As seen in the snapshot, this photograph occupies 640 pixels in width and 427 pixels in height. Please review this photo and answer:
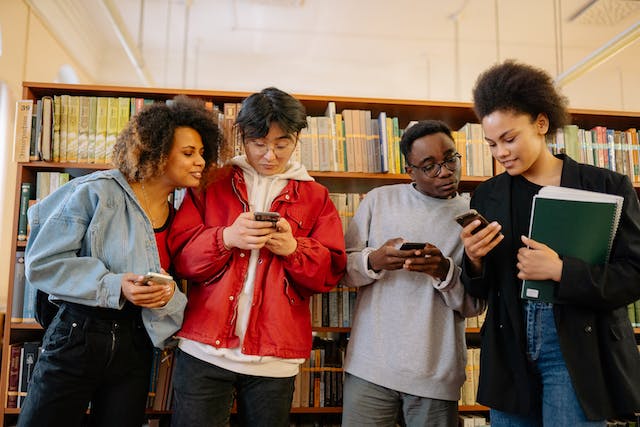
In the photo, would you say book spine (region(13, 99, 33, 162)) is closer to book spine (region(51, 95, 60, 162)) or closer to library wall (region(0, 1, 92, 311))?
book spine (region(51, 95, 60, 162))

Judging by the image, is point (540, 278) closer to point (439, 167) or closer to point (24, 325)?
point (439, 167)

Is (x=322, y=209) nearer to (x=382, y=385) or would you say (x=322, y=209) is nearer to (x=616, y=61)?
(x=382, y=385)

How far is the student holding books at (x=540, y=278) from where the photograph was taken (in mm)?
1147

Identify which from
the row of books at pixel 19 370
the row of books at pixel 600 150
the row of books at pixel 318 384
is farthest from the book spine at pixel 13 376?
the row of books at pixel 600 150

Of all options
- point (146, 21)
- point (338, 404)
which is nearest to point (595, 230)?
point (338, 404)

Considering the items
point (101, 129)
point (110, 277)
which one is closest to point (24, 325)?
point (101, 129)

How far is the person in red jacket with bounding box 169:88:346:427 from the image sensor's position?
1.44 metres

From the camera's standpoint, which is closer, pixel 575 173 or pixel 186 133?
pixel 575 173

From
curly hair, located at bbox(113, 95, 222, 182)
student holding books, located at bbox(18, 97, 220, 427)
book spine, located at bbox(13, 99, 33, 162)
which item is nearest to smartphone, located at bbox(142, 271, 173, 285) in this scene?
student holding books, located at bbox(18, 97, 220, 427)

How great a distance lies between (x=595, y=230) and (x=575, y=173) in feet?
0.64

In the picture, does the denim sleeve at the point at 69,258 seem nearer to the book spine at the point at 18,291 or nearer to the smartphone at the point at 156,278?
the smartphone at the point at 156,278

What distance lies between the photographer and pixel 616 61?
535 centimetres

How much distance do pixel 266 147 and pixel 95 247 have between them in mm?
649

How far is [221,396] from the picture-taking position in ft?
4.73
